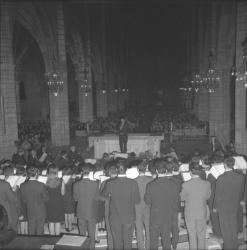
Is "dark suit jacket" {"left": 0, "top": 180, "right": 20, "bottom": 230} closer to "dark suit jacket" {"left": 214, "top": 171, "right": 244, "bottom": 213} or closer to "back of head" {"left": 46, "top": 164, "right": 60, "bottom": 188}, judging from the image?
"back of head" {"left": 46, "top": 164, "right": 60, "bottom": 188}

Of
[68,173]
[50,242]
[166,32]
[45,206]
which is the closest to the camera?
[50,242]

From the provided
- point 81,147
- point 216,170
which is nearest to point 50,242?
point 216,170

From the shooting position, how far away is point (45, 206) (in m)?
6.77

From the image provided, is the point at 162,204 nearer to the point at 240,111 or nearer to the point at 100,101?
the point at 240,111

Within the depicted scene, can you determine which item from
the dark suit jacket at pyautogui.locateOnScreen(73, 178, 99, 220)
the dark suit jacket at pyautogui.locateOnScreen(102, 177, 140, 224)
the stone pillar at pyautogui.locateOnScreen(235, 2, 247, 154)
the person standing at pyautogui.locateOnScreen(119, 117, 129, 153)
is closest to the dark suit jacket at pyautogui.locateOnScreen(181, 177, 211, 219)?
the dark suit jacket at pyautogui.locateOnScreen(102, 177, 140, 224)

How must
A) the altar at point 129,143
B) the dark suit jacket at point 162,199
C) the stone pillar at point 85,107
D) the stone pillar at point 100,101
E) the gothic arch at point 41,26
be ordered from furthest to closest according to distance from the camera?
the stone pillar at point 100,101
the stone pillar at point 85,107
the gothic arch at point 41,26
the altar at point 129,143
the dark suit jacket at point 162,199

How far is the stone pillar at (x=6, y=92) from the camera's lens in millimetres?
13430

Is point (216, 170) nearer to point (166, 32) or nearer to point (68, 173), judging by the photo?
point (68, 173)

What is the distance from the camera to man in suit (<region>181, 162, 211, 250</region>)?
6027 mm

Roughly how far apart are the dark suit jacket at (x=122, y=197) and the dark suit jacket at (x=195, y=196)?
0.89 metres

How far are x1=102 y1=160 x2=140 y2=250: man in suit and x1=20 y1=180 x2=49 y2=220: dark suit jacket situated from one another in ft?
4.00

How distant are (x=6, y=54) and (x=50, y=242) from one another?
9.93 meters

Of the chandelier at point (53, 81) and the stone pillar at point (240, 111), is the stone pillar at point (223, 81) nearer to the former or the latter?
the stone pillar at point (240, 111)

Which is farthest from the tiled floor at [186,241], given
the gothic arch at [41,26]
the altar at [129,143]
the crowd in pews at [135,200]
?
the gothic arch at [41,26]
